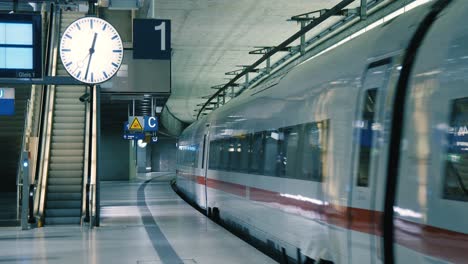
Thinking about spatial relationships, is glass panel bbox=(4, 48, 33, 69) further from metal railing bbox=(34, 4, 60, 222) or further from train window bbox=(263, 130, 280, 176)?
train window bbox=(263, 130, 280, 176)

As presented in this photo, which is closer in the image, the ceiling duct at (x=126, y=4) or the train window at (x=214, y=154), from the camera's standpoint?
the ceiling duct at (x=126, y=4)

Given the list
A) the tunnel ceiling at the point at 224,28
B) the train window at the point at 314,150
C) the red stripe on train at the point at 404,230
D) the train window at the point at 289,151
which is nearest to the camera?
the red stripe on train at the point at 404,230

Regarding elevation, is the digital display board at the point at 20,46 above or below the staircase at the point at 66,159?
above

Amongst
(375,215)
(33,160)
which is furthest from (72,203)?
(375,215)

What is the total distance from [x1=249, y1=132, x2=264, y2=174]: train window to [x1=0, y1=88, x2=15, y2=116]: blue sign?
6424 mm

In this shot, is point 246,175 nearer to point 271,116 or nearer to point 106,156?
point 271,116

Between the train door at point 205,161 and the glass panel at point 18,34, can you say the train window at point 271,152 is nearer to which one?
the glass panel at point 18,34

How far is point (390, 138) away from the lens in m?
5.30

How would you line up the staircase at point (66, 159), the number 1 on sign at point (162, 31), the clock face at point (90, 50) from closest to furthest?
the clock face at point (90, 50) → the number 1 on sign at point (162, 31) → the staircase at point (66, 159)

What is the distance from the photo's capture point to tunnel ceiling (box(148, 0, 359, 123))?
18.1 meters

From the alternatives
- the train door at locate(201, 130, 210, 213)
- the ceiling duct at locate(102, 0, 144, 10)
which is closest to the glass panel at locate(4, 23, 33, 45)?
the ceiling duct at locate(102, 0, 144, 10)

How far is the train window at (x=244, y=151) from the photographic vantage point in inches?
478

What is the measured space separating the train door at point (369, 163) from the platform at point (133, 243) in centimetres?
327

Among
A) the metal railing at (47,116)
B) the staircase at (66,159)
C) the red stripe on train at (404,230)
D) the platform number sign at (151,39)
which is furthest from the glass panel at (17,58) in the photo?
the red stripe on train at (404,230)
